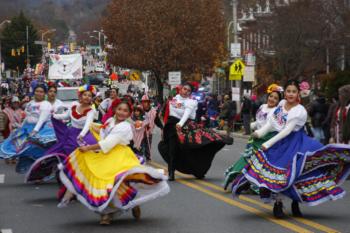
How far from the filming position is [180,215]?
41.0 ft

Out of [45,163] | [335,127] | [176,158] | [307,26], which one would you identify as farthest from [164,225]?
[307,26]

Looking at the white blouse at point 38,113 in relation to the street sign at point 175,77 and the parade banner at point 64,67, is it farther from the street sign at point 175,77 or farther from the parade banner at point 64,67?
the parade banner at point 64,67

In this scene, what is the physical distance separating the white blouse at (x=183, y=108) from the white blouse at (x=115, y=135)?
545cm

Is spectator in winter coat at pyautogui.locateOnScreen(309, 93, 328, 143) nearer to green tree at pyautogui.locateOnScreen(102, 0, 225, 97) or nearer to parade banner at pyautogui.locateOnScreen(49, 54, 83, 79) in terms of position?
parade banner at pyautogui.locateOnScreen(49, 54, 83, 79)

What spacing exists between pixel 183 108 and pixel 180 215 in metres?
5.05

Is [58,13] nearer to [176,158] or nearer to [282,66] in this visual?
[282,66]

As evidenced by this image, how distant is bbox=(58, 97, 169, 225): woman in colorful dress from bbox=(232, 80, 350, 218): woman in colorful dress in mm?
1209

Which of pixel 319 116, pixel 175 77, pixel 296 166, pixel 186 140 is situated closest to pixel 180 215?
pixel 296 166

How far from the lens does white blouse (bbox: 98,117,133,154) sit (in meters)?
11.3

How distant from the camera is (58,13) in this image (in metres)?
186

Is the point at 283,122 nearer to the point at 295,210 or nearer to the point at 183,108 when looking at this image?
the point at 295,210

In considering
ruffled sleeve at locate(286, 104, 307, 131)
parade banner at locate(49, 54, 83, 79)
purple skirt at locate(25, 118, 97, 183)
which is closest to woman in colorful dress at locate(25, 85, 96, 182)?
purple skirt at locate(25, 118, 97, 183)

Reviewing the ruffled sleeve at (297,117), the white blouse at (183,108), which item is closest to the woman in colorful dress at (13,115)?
the white blouse at (183,108)

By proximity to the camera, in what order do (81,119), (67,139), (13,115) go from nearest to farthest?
1. (81,119)
2. (67,139)
3. (13,115)
